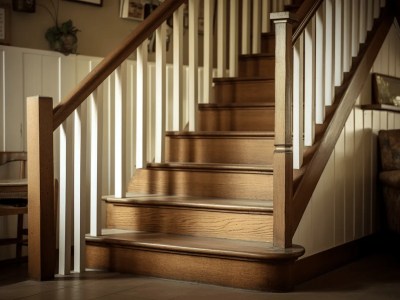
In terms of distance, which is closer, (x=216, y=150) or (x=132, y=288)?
(x=132, y=288)

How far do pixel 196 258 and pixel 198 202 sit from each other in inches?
14.9

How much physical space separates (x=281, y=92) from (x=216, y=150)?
101 centimetres

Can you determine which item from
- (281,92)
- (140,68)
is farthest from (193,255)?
(140,68)

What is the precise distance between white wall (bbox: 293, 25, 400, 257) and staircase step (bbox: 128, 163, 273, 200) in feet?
1.02

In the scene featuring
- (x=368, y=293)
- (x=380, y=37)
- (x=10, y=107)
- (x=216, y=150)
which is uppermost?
(x=380, y=37)

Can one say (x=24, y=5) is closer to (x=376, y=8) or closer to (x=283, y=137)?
(x=283, y=137)

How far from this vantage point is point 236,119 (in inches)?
174

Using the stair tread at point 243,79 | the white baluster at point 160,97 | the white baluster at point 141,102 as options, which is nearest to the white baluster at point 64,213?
the white baluster at point 141,102

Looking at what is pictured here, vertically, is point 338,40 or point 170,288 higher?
point 338,40

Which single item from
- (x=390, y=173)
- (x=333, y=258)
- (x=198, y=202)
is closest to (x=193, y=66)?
(x=198, y=202)

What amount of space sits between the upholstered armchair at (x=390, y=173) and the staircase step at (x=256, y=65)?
89cm

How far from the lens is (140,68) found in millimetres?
4023

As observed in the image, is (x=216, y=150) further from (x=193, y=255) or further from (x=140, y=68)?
(x=193, y=255)

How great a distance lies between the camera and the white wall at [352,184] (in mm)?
3650
